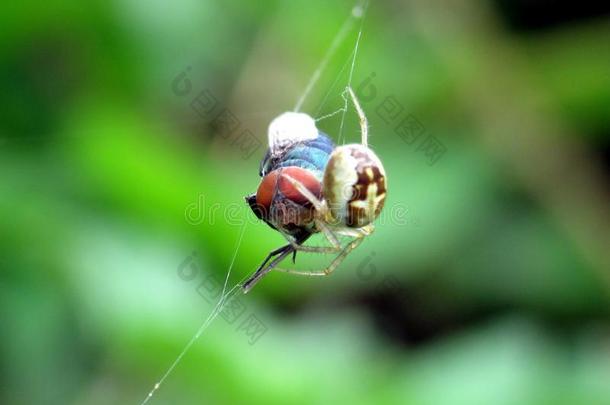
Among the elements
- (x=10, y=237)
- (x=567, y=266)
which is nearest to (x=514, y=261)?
(x=567, y=266)

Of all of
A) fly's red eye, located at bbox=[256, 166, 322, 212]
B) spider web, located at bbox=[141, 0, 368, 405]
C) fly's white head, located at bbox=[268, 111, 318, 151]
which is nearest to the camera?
fly's red eye, located at bbox=[256, 166, 322, 212]

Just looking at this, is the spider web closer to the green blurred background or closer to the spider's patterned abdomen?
the green blurred background

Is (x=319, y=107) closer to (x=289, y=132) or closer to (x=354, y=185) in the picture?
(x=289, y=132)

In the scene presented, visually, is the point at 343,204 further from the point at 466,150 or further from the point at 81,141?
the point at 466,150

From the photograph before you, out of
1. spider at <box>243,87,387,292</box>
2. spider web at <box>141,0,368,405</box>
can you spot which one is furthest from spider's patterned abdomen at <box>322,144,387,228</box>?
spider web at <box>141,0,368,405</box>

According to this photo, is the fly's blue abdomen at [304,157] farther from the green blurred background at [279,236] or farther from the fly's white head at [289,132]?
the green blurred background at [279,236]

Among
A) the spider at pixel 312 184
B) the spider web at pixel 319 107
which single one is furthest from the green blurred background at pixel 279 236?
the spider at pixel 312 184
